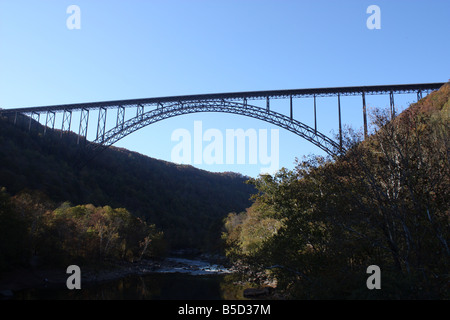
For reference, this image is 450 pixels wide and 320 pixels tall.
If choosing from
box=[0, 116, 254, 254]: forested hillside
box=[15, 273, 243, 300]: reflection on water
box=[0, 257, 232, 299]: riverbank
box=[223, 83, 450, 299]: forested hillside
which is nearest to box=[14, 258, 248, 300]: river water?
box=[15, 273, 243, 300]: reflection on water

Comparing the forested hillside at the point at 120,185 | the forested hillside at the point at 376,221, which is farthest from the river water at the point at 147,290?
the forested hillside at the point at 120,185

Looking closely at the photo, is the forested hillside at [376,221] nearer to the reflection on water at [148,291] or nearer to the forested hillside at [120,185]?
the reflection on water at [148,291]

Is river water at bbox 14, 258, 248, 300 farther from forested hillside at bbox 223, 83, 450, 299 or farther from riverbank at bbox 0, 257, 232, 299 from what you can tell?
forested hillside at bbox 223, 83, 450, 299

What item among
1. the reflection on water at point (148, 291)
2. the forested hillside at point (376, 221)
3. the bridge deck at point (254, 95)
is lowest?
the reflection on water at point (148, 291)

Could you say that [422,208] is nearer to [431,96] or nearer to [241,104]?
[431,96]
